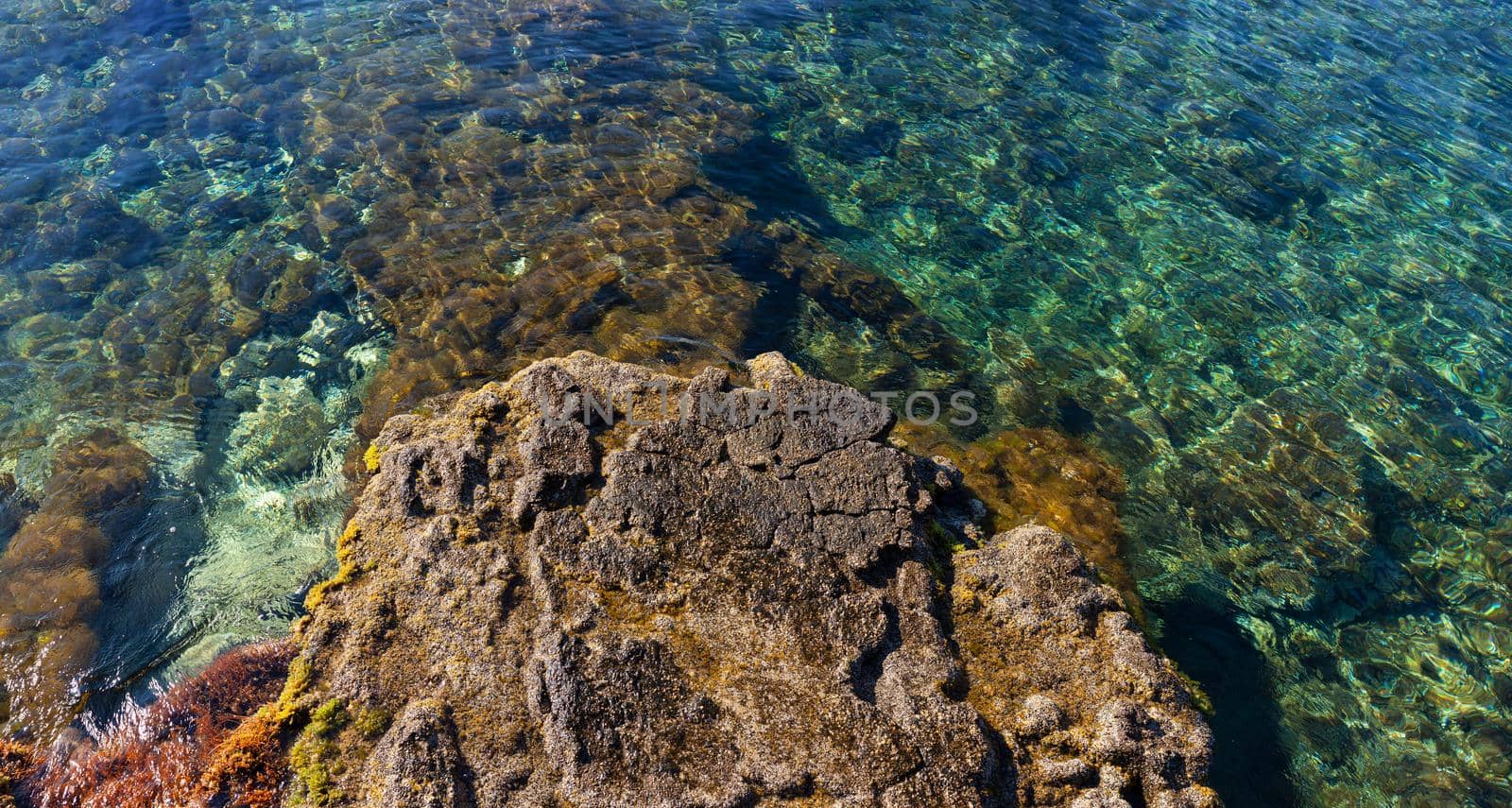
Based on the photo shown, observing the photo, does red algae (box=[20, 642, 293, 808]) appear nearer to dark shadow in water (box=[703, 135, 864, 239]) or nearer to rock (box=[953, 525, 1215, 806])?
rock (box=[953, 525, 1215, 806])

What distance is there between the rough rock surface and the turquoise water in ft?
5.98

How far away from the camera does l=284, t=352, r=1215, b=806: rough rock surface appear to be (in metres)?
4.81

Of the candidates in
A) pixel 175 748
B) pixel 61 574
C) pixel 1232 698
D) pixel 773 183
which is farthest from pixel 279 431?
pixel 1232 698

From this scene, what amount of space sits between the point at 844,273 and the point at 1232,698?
6.35m

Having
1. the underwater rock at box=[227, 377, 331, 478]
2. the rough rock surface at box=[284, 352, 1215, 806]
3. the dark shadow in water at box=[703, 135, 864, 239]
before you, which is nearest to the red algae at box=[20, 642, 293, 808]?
the rough rock surface at box=[284, 352, 1215, 806]

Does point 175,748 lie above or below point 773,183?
below

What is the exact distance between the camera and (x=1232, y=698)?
699cm

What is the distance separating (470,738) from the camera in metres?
4.88

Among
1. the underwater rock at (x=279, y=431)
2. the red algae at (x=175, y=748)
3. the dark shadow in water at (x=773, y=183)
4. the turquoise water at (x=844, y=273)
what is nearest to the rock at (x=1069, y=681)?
the turquoise water at (x=844, y=273)

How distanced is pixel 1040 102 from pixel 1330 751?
36.3 feet

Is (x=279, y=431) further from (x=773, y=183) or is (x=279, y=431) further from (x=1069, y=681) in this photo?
(x=1069, y=681)

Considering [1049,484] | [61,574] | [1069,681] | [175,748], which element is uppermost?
[1069,681]

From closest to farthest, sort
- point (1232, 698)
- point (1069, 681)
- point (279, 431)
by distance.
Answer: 1. point (1069, 681)
2. point (1232, 698)
3. point (279, 431)

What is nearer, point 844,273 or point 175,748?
point 175,748
